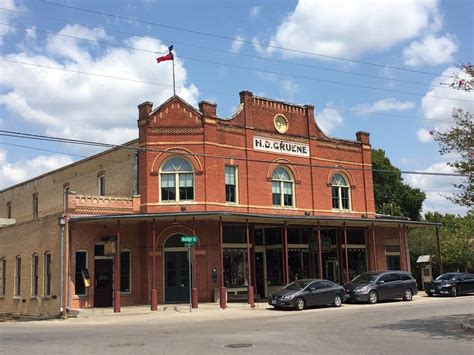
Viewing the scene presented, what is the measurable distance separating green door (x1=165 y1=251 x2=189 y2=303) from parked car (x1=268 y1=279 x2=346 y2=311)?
5076mm

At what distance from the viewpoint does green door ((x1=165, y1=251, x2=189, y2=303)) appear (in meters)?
28.2

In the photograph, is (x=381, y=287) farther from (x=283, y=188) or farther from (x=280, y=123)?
(x=280, y=123)

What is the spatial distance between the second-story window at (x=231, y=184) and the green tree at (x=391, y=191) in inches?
1422

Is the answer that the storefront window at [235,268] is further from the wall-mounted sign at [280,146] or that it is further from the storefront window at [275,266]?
the wall-mounted sign at [280,146]

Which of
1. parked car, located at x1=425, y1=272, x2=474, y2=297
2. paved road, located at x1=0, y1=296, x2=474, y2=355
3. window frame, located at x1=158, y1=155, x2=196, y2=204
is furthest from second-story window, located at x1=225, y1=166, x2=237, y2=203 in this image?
parked car, located at x1=425, y1=272, x2=474, y2=297

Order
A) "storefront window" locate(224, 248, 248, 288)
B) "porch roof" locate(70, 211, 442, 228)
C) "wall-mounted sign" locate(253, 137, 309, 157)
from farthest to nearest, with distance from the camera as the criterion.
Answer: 1. "wall-mounted sign" locate(253, 137, 309, 157)
2. "storefront window" locate(224, 248, 248, 288)
3. "porch roof" locate(70, 211, 442, 228)

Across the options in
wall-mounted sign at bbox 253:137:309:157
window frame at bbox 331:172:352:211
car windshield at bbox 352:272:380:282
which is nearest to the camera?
car windshield at bbox 352:272:380:282

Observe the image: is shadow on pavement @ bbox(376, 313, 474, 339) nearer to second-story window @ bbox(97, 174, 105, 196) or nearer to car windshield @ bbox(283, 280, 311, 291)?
car windshield @ bbox(283, 280, 311, 291)

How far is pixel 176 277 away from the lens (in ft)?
93.3

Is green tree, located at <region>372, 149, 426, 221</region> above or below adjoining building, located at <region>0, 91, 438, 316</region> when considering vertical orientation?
above

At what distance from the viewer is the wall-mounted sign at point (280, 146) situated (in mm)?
32031

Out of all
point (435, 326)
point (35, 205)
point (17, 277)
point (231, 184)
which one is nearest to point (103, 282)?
point (17, 277)

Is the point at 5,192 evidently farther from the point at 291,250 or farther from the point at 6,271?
the point at 291,250

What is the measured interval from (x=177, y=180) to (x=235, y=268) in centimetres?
578
